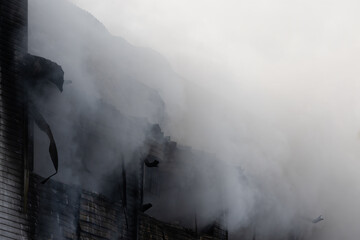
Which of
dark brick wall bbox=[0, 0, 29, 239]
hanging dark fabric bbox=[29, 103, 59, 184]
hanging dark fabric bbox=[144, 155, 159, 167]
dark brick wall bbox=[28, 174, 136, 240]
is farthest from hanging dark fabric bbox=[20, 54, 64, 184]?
hanging dark fabric bbox=[144, 155, 159, 167]

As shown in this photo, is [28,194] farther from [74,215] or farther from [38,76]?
[38,76]

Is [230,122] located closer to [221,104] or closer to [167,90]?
[221,104]

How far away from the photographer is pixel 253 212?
25734 mm

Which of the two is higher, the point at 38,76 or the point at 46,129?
the point at 38,76

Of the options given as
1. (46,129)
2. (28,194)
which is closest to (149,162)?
(46,129)

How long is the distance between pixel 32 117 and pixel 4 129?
891 mm

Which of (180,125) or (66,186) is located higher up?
(180,125)

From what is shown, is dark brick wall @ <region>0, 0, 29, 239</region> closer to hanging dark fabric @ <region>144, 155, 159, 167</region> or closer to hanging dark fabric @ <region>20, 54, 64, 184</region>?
hanging dark fabric @ <region>20, 54, 64, 184</region>

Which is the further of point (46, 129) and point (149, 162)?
point (149, 162)

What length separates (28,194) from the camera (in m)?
17.2

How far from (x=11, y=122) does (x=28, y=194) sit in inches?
55.3

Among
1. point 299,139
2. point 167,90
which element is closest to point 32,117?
point 167,90

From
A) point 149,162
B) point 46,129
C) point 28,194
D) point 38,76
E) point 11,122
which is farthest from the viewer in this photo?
point 149,162

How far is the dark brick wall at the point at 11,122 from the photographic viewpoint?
16.6m
